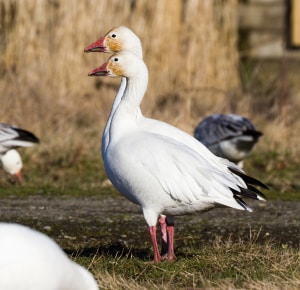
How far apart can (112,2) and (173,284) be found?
7.64 meters

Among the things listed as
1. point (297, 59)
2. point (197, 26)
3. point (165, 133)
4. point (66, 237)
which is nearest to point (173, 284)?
point (165, 133)

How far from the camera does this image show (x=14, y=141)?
10.3 metres

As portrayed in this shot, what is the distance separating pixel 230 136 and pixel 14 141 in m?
2.21

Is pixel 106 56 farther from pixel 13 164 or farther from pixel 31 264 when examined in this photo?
pixel 31 264

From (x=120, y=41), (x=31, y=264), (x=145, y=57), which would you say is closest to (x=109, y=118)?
(x=120, y=41)

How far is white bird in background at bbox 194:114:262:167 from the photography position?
10.2 meters

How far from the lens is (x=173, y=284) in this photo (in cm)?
577

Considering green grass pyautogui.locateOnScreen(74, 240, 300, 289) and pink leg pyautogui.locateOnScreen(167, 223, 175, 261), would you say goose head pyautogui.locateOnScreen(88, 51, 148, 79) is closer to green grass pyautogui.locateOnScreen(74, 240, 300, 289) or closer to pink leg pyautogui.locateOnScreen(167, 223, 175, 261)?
pink leg pyautogui.locateOnScreen(167, 223, 175, 261)

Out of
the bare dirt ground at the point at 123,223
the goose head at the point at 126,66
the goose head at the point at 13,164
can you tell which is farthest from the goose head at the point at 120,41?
the goose head at the point at 13,164

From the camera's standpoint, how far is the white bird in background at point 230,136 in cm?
1025

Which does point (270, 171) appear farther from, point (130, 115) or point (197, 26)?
point (130, 115)

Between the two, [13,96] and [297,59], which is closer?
[13,96]

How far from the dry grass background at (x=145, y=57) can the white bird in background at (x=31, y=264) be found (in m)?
7.12

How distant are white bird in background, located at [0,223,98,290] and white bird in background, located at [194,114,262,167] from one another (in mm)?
5747
